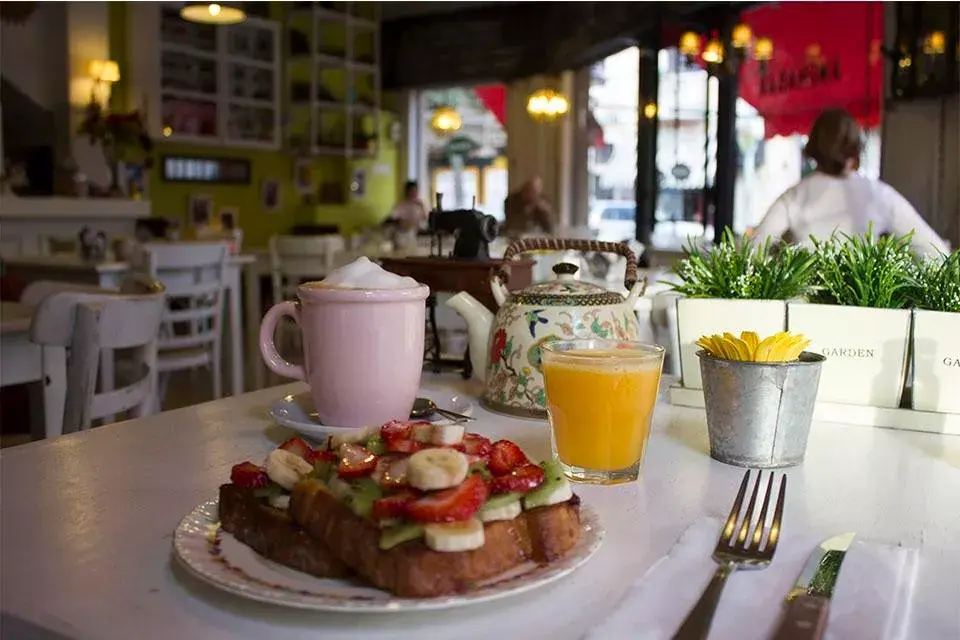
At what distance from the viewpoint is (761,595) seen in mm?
617

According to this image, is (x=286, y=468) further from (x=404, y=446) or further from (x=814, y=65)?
(x=814, y=65)

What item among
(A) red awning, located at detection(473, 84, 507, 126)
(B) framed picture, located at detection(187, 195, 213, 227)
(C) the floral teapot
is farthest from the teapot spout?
(A) red awning, located at detection(473, 84, 507, 126)

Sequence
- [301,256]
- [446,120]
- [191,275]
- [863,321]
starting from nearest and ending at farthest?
[863,321] → [191,275] → [301,256] → [446,120]

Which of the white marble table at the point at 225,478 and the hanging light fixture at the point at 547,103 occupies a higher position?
the hanging light fixture at the point at 547,103

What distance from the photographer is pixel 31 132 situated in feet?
22.2

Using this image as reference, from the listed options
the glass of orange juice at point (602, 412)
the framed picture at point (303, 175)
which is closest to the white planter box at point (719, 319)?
the glass of orange juice at point (602, 412)

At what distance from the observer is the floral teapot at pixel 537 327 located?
3.70ft

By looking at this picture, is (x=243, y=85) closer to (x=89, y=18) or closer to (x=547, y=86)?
(x=89, y=18)

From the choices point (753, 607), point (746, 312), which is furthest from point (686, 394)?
point (753, 607)

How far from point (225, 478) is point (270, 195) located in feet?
26.7

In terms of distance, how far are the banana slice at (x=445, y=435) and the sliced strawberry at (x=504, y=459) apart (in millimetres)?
31

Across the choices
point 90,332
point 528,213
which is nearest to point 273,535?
point 90,332

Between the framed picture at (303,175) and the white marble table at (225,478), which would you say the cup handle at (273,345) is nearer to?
the white marble table at (225,478)

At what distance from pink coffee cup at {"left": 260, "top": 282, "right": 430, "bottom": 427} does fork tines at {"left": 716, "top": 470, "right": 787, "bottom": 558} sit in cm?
39
